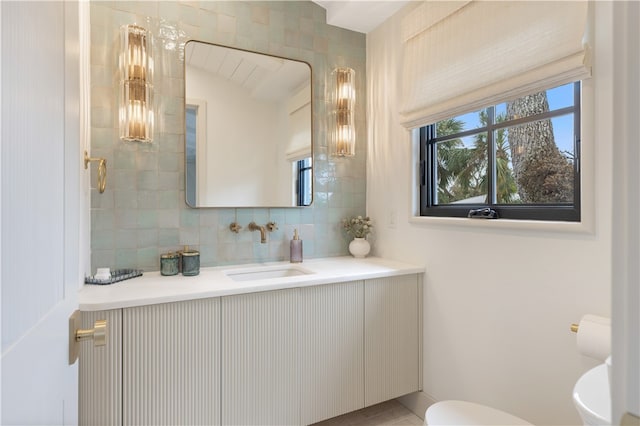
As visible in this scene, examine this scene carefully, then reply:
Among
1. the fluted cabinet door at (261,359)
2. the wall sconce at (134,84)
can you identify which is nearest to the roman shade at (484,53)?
the fluted cabinet door at (261,359)

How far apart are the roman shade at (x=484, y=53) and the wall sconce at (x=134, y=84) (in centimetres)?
142

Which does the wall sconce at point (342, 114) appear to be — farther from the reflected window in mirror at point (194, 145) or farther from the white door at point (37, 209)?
the white door at point (37, 209)

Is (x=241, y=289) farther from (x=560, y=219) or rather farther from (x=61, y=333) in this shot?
(x=560, y=219)

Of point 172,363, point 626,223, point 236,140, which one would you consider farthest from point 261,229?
point 626,223

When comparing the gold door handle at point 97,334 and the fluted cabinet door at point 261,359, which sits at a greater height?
the gold door handle at point 97,334

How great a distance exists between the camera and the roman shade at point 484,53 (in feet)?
4.14

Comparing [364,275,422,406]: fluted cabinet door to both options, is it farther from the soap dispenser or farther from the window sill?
the soap dispenser

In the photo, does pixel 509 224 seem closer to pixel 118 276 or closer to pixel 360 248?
pixel 360 248

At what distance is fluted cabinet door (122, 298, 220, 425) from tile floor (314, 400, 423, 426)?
788 millimetres

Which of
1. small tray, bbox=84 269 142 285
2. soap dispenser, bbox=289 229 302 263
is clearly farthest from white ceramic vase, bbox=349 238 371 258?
small tray, bbox=84 269 142 285

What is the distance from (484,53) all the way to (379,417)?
2.02 m

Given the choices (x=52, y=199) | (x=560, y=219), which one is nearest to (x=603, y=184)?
(x=560, y=219)

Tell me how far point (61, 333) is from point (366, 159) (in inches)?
83.8

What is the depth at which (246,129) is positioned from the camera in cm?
209
